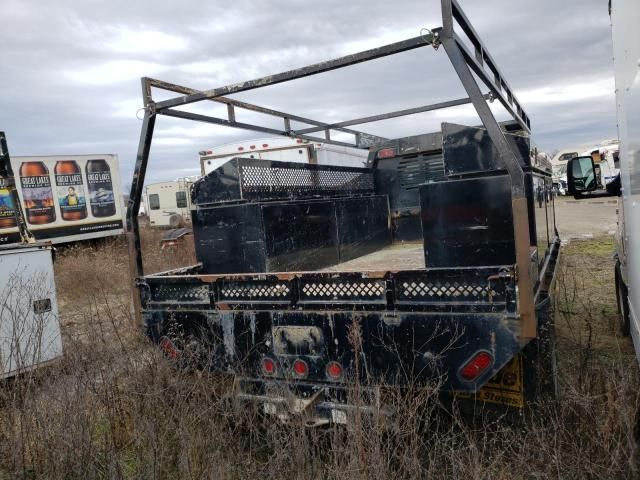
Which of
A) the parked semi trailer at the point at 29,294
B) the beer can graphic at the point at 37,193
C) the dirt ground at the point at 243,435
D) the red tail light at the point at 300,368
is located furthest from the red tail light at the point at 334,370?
the beer can graphic at the point at 37,193

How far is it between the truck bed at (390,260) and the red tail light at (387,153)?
46.4 inches

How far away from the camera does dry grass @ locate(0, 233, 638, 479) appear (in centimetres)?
257

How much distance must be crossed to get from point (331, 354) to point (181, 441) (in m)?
0.99

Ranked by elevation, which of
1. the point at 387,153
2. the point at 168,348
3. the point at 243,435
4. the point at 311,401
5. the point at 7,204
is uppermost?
the point at 387,153

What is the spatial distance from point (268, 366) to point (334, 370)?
48 cm

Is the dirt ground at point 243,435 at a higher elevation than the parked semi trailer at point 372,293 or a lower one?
lower

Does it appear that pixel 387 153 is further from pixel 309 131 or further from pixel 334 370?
pixel 334 370

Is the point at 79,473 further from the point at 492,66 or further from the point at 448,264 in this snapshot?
the point at 492,66

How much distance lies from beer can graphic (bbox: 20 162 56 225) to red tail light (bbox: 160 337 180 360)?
12.4m

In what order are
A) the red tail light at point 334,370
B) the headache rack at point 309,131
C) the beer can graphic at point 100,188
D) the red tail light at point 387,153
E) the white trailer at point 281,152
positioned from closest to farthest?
the headache rack at point 309,131 → the red tail light at point 334,370 → the red tail light at point 387,153 → the white trailer at point 281,152 → the beer can graphic at point 100,188

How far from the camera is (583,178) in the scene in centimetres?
437

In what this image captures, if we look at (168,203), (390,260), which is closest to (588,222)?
(390,260)

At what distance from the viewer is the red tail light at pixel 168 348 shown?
142 inches

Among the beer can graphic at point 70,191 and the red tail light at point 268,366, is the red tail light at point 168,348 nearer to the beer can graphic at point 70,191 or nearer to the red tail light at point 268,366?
the red tail light at point 268,366
